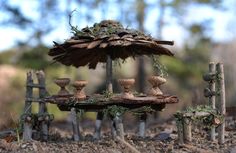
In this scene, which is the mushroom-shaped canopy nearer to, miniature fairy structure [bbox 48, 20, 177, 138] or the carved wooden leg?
miniature fairy structure [bbox 48, 20, 177, 138]

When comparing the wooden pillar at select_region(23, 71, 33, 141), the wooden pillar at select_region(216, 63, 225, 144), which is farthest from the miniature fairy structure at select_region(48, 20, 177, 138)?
the wooden pillar at select_region(216, 63, 225, 144)

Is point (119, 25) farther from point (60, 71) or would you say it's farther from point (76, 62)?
point (60, 71)

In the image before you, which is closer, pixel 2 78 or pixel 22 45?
pixel 22 45

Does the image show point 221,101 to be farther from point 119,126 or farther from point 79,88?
point 79,88

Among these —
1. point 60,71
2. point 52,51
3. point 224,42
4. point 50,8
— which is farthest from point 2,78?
point 52,51

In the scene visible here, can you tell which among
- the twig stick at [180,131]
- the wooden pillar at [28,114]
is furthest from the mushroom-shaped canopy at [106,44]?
the twig stick at [180,131]

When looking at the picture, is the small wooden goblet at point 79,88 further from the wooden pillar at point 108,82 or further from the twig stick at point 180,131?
the twig stick at point 180,131

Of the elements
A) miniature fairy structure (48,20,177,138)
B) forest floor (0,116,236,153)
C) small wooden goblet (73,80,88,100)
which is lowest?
forest floor (0,116,236,153)
